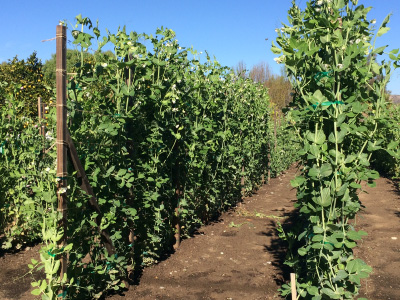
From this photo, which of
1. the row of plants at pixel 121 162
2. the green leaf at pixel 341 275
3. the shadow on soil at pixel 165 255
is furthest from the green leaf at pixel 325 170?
the shadow on soil at pixel 165 255

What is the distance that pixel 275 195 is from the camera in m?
10.0

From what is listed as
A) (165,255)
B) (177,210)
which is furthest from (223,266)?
(177,210)

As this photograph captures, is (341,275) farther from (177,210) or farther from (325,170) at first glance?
(177,210)

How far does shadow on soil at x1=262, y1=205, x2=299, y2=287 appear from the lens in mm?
4613

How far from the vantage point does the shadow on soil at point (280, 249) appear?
4.61 metres

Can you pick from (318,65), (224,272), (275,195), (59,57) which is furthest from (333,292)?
(275,195)

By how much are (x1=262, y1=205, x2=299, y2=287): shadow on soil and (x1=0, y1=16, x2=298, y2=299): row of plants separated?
4.02 feet

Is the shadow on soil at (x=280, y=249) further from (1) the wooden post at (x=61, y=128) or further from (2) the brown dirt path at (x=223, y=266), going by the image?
(1) the wooden post at (x=61, y=128)

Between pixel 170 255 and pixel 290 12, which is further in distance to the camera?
pixel 170 255

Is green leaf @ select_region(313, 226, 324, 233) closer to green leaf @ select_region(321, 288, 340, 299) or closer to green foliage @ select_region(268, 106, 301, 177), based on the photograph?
green leaf @ select_region(321, 288, 340, 299)

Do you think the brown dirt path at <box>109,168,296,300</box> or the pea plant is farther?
the brown dirt path at <box>109,168,296,300</box>

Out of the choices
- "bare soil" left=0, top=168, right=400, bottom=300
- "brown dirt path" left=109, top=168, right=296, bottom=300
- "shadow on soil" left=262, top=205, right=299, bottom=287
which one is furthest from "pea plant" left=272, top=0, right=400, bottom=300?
"brown dirt path" left=109, top=168, right=296, bottom=300

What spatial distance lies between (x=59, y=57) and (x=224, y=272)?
3297 millimetres

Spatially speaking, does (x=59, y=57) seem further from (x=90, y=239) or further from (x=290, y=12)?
(x=290, y=12)
